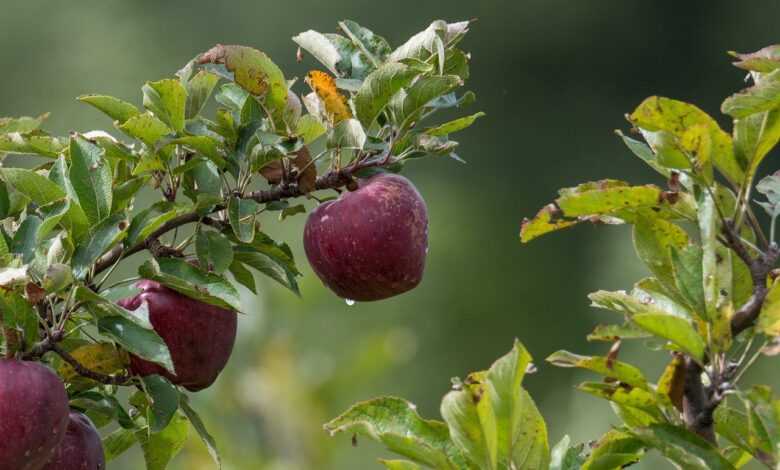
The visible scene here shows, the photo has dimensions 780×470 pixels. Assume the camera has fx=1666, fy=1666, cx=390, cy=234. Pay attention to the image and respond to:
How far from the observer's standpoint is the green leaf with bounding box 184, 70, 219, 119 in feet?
5.76

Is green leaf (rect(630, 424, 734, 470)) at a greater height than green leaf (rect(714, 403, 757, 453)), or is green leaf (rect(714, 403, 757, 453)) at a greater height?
green leaf (rect(630, 424, 734, 470))

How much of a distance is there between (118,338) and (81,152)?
205 mm

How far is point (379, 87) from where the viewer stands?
1.70m

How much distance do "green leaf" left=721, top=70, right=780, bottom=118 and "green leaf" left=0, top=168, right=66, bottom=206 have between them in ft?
2.17

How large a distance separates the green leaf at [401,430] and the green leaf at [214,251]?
267mm

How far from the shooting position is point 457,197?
40.2 feet

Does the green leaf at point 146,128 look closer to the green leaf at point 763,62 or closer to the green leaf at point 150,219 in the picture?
the green leaf at point 150,219

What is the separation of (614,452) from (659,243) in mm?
192

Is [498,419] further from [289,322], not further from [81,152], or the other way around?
[289,322]

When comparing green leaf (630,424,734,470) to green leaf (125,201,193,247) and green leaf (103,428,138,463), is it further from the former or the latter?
green leaf (103,428,138,463)

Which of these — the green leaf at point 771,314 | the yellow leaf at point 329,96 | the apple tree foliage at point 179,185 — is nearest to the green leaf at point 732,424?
the green leaf at point 771,314

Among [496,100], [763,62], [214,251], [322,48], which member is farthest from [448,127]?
[496,100]

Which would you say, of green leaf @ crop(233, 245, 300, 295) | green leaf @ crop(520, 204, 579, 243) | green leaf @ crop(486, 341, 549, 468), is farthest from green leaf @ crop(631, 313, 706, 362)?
green leaf @ crop(233, 245, 300, 295)

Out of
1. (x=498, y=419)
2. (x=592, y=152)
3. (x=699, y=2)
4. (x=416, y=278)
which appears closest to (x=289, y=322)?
(x=416, y=278)
